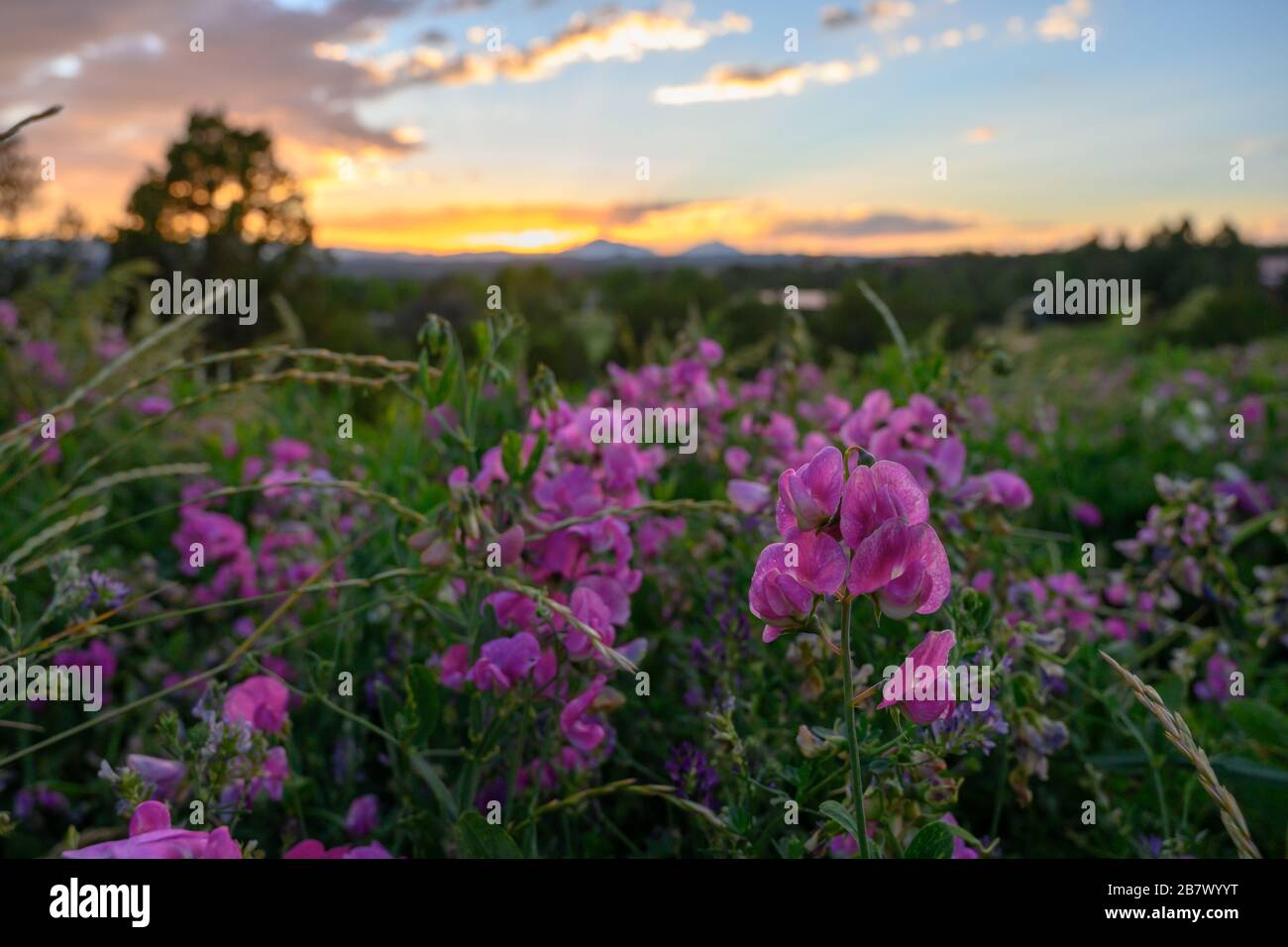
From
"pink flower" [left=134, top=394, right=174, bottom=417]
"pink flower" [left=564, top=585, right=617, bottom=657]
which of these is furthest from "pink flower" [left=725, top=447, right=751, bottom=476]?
"pink flower" [left=134, top=394, right=174, bottom=417]

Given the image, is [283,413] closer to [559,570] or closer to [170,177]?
[559,570]

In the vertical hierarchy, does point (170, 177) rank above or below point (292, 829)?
above

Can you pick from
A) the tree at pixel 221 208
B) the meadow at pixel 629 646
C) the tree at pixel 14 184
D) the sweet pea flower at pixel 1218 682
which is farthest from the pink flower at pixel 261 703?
the tree at pixel 221 208

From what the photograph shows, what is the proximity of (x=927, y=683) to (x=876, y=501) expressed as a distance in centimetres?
15

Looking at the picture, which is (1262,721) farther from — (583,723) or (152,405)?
(152,405)

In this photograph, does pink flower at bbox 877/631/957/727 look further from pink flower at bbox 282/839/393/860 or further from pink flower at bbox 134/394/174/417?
pink flower at bbox 134/394/174/417

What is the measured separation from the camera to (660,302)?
21.1 m

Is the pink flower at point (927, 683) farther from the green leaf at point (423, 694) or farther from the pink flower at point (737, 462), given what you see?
A: the pink flower at point (737, 462)

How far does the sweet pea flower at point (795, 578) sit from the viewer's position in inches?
29.4

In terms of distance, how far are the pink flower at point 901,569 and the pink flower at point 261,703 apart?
71cm

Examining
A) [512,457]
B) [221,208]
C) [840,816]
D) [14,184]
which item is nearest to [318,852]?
[512,457]

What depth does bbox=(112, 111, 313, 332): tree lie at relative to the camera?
20.2 metres
